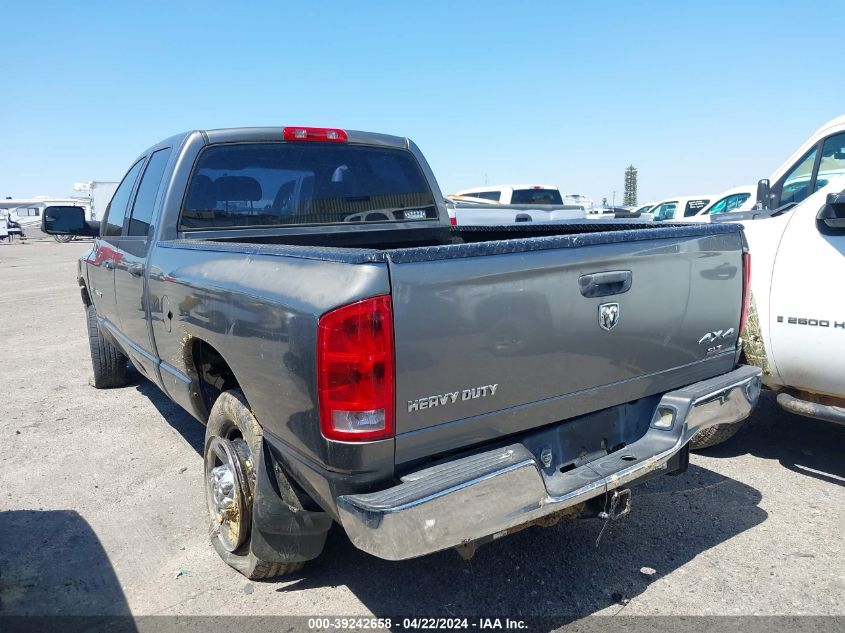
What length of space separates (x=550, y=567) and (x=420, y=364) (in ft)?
5.11

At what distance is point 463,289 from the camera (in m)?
2.12

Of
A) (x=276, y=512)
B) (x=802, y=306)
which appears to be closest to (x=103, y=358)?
(x=276, y=512)

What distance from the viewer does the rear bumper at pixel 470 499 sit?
196 cm

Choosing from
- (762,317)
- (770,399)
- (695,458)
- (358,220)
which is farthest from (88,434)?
(770,399)

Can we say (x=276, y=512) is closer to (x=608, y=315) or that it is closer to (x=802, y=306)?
(x=608, y=315)

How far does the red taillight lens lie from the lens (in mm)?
3992

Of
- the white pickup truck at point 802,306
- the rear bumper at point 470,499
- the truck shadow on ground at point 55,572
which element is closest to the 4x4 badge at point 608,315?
the rear bumper at point 470,499

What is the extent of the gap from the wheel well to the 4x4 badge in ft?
5.72

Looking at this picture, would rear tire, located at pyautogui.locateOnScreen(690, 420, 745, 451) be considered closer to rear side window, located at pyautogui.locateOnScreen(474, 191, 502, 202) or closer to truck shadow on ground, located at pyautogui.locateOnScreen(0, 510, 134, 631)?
truck shadow on ground, located at pyautogui.locateOnScreen(0, 510, 134, 631)

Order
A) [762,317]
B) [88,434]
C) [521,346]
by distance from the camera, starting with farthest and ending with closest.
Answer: [88,434] → [762,317] → [521,346]

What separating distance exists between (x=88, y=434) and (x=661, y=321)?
4.34m

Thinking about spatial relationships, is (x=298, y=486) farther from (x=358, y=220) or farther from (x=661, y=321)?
(x=358, y=220)

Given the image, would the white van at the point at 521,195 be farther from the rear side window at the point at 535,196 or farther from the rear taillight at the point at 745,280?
the rear taillight at the point at 745,280

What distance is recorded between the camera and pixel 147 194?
4133 mm
